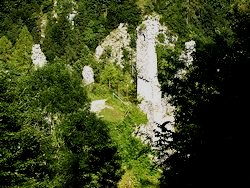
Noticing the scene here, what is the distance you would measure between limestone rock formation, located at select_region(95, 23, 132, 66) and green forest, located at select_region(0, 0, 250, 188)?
2.67 feet

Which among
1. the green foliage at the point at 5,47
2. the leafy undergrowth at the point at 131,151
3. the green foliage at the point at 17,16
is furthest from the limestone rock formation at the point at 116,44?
the leafy undergrowth at the point at 131,151

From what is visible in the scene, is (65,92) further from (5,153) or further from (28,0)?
(28,0)

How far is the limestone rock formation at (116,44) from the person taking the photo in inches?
2400

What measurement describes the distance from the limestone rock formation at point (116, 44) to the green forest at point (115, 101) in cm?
81

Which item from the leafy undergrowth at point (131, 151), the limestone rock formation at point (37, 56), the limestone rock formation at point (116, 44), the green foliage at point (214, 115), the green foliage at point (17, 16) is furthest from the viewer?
the green foliage at point (17, 16)

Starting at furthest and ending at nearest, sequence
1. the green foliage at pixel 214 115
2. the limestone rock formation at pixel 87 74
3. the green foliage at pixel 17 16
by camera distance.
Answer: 1. the green foliage at pixel 17 16
2. the limestone rock formation at pixel 87 74
3. the green foliage at pixel 214 115

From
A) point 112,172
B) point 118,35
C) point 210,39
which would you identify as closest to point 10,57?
point 118,35

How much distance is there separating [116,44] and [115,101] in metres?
18.6

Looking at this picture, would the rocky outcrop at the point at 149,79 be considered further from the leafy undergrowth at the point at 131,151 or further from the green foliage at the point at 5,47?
the green foliage at the point at 5,47

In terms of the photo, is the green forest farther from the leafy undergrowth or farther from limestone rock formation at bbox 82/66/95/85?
limestone rock formation at bbox 82/66/95/85

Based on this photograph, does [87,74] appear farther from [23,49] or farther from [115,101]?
[23,49]

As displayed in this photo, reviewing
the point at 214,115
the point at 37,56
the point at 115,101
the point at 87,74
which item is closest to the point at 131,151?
the point at 115,101

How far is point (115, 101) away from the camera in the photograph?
45281 mm

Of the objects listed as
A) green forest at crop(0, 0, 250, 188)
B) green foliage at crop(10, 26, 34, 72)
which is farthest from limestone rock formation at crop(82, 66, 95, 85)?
green foliage at crop(10, 26, 34, 72)
